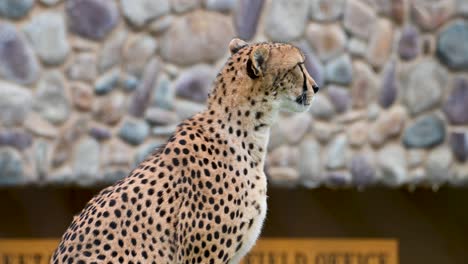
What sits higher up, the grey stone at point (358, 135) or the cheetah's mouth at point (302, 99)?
the cheetah's mouth at point (302, 99)

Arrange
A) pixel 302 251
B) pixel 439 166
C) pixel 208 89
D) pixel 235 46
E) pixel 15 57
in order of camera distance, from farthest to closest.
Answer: pixel 302 251
pixel 439 166
pixel 15 57
pixel 208 89
pixel 235 46

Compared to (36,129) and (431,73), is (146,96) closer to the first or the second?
(36,129)

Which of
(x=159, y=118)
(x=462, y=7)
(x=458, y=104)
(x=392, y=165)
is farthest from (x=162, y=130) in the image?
(x=462, y=7)

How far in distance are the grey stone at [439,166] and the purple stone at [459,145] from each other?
4 cm

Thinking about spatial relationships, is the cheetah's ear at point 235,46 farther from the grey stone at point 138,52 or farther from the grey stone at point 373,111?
the grey stone at point 373,111

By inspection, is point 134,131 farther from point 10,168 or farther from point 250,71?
point 250,71

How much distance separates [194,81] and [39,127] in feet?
2.60

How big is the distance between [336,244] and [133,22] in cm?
159

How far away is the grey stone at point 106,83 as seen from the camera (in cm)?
634

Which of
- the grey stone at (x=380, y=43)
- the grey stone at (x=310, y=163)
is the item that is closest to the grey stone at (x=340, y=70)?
the grey stone at (x=380, y=43)

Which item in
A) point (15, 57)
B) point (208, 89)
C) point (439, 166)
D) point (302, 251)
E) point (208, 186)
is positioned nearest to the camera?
point (208, 186)

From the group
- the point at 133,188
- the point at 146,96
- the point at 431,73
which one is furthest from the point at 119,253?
the point at 431,73

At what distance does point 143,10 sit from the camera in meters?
6.38

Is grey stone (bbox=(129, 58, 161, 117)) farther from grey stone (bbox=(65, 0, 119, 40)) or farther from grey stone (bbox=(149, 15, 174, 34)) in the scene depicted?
grey stone (bbox=(65, 0, 119, 40))
